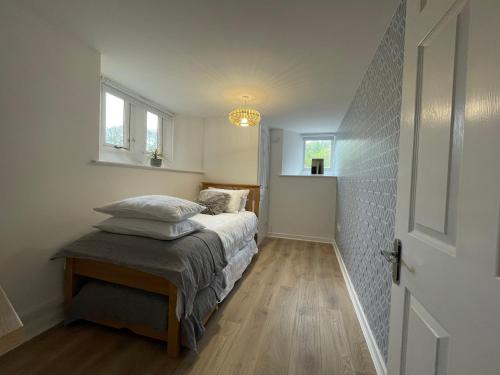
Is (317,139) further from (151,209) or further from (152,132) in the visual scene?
(151,209)

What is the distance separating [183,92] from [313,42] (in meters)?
1.61

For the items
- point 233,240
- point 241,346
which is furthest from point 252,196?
point 241,346

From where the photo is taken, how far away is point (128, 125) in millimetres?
2740

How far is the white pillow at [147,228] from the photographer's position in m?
1.52

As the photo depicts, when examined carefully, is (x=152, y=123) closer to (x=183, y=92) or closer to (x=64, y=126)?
(x=183, y=92)

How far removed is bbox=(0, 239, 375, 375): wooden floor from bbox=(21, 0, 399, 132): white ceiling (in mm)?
2125

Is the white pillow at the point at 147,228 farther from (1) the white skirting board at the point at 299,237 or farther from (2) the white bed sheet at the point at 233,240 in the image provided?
(1) the white skirting board at the point at 299,237

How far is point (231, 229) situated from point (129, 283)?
3.17ft

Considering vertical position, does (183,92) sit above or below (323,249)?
above

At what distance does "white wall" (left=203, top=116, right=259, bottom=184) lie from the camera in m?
3.50

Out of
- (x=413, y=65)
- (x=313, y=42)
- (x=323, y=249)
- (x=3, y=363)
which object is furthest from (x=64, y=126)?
(x=323, y=249)

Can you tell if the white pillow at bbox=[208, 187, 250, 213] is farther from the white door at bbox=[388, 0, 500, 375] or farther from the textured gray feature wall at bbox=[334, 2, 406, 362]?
the white door at bbox=[388, 0, 500, 375]

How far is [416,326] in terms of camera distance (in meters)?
0.65

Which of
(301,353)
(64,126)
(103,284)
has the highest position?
(64,126)
